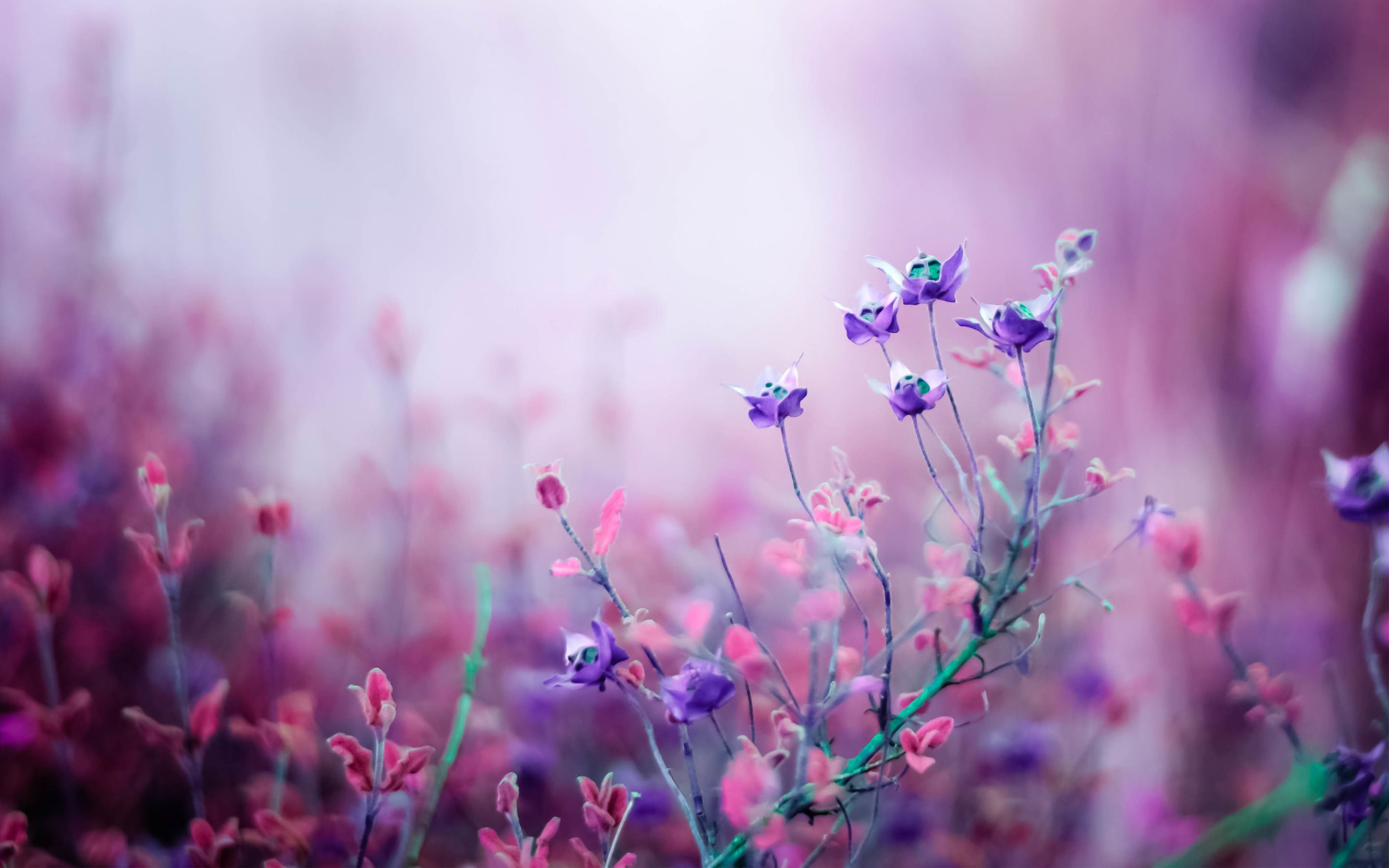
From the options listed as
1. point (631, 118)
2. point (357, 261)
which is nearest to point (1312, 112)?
point (631, 118)

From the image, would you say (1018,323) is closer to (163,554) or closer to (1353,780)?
(1353,780)

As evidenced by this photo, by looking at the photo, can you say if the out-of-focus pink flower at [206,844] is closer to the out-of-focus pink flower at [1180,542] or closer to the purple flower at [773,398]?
the purple flower at [773,398]

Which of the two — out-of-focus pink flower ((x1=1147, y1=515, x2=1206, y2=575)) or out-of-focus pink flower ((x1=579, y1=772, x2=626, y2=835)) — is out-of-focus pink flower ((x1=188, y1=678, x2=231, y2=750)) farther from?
out-of-focus pink flower ((x1=1147, y1=515, x2=1206, y2=575))

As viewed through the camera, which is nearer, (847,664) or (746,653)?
(746,653)

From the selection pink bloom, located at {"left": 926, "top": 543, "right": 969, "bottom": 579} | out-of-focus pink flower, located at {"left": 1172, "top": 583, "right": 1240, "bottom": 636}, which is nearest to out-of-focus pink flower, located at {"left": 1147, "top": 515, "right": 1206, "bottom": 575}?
out-of-focus pink flower, located at {"left": 1172, "top": 583, "right": 1240, "bottom": 636}

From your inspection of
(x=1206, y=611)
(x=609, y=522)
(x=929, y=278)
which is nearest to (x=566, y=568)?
(x=609, y=522)

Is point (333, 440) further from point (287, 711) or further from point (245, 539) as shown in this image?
point (287, 711)
